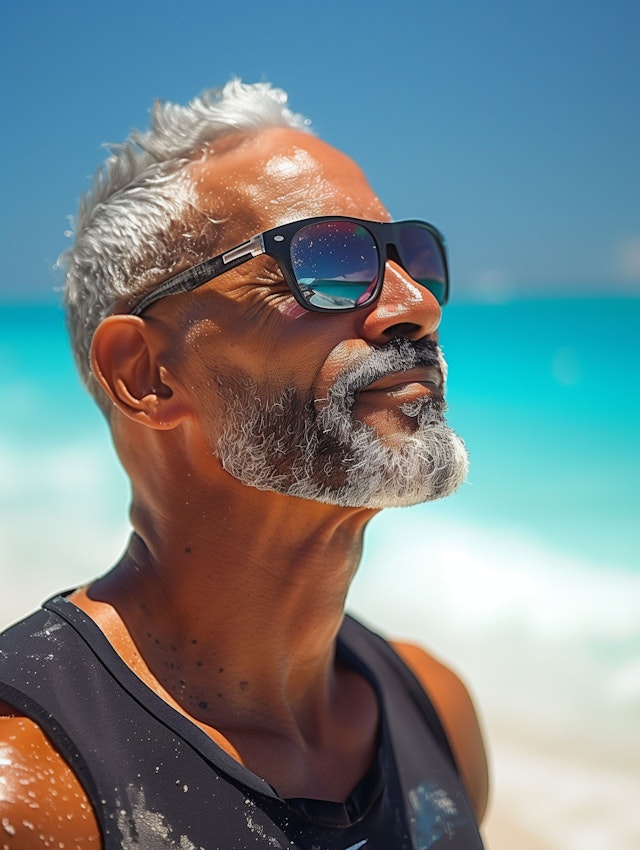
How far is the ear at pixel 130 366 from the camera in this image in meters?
2.18

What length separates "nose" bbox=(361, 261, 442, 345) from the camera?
2102mm

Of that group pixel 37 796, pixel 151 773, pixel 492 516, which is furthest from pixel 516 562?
pixel 37 796

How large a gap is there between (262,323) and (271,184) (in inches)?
14.0

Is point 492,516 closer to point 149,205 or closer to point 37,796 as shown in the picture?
point 149,205

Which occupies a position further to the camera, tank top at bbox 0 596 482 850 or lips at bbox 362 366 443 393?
lips at bbox 362 366 443 393

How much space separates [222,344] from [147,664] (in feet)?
2.48

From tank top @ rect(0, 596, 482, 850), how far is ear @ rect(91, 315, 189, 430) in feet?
1.65

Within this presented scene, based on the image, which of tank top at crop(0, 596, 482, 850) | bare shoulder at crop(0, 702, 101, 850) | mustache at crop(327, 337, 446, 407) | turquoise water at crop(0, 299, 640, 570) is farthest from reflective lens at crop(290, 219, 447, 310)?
turquoise water at crop(0, 299, 640, 570)

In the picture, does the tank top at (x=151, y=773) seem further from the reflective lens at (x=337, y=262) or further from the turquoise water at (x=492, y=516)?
the turquoise water at (x=492, y=516)

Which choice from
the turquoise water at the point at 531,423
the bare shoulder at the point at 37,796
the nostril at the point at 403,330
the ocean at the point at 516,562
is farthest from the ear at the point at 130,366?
the turquoise water at the point at 531,423

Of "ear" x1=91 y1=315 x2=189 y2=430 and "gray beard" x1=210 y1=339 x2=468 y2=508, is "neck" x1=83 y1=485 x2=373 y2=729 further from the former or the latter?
"ear" x1=91 y1=315 x2=189 y2=430

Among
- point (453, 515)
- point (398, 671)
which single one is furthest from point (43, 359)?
point (398, 671)

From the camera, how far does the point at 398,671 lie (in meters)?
2.62

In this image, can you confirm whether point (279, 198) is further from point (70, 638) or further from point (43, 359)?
point (43, 359)
